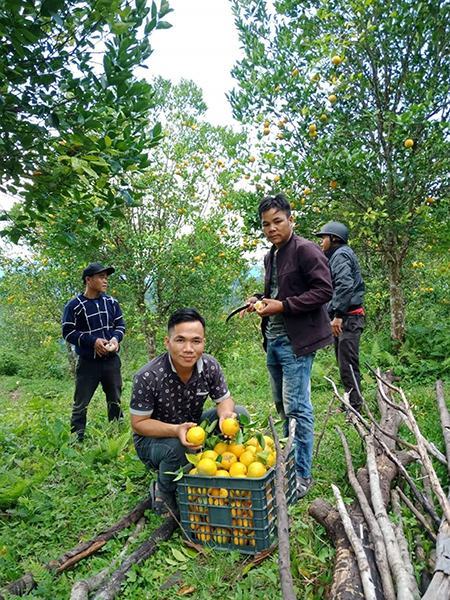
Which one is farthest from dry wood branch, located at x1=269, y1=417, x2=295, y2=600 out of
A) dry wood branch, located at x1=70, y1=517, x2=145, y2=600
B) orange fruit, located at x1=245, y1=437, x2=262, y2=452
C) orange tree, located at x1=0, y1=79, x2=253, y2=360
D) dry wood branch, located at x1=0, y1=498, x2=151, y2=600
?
orange tree, located at x1=0, y1=79, x2=253, y2=360

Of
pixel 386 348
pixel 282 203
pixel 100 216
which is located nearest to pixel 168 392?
pixel 100 216

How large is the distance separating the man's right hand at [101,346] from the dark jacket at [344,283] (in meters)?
2.40

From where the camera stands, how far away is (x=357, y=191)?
266 inches

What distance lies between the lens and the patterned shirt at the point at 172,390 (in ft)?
10.7

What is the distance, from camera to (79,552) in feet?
9.76

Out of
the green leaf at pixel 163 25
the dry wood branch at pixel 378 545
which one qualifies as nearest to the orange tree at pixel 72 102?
the green leaf at pixel 163 25

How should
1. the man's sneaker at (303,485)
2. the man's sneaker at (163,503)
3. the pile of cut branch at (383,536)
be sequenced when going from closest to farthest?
the pile of cut branch at (383,536)
the man's sneaker at (163,503)
the man's sneaker at (303,485)

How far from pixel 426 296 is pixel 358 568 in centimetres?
744

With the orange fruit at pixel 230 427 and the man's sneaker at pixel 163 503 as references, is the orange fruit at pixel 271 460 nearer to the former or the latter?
the orange fruit at pixel 230 427

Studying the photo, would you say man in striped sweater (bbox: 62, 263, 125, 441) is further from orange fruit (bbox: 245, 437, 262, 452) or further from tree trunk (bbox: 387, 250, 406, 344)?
tree trunk (bbox: 387, 250, 406, 344)

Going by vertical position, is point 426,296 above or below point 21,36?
below

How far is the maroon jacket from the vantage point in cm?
334

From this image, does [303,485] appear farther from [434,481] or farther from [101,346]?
[101,346]

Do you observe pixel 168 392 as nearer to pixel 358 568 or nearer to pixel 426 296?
pixel 358 568
